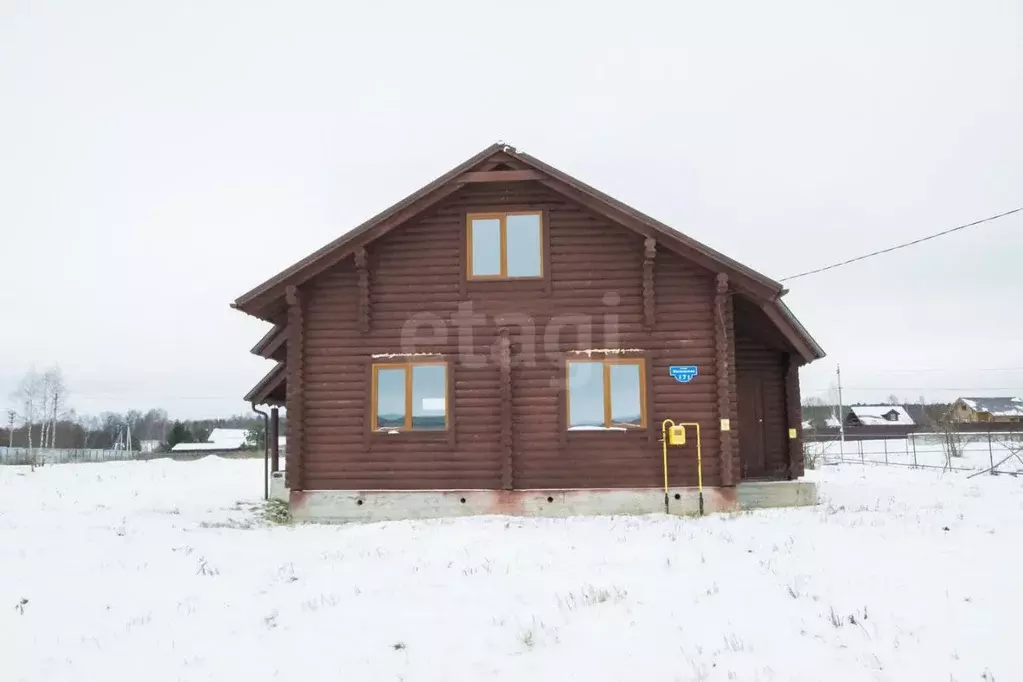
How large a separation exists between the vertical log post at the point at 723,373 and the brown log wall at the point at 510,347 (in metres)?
0.08

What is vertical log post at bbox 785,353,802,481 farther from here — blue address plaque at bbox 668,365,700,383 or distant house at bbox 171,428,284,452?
distant house at bbox 171,428,284,452

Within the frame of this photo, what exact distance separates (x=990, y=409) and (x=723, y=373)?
81.1 meters

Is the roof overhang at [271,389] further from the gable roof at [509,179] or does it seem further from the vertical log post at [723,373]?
the vertical log post at [723,373]

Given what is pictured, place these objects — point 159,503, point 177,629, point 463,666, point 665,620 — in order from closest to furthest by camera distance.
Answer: point 463,666, point 665,620, point 177,629, point 159,503

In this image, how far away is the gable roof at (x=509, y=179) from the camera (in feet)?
46.7

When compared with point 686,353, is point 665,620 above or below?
below

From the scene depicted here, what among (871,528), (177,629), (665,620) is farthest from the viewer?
(871,528)

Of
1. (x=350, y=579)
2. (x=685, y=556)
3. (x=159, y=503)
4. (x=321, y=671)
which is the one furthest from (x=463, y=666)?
(x=159, y=503)

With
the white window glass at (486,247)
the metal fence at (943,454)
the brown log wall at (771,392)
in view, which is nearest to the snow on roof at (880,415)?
the metal fence at (943,454)

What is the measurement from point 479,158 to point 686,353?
18.0 ft

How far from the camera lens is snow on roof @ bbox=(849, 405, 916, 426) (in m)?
83.3

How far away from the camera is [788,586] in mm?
8039

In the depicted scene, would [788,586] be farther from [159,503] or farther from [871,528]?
[159,503]

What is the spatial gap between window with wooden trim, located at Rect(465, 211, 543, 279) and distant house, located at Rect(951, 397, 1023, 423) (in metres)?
75.7
